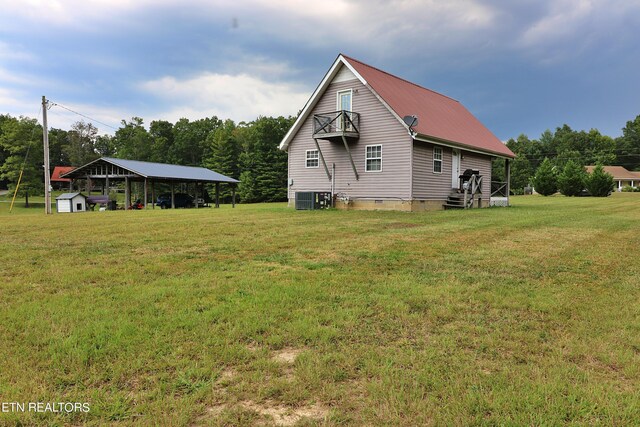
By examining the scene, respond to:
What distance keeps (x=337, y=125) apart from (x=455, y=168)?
6.73 meters

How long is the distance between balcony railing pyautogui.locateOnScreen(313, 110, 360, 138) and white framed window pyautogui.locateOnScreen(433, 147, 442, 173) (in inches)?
153

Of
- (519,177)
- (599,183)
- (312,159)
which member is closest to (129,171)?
(312,159)

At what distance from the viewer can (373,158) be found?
19.0 m

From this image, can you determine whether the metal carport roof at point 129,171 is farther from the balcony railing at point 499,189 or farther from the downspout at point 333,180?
the balcony railing at point 499,189

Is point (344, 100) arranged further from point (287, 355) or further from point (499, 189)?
point (287, 355)

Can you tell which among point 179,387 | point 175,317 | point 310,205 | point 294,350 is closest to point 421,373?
point 294,350

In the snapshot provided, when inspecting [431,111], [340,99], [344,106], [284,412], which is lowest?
[284,412]

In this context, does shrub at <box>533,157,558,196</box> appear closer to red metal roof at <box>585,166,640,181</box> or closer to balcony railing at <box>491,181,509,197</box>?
balcony railing at <box>491,181,509,197</box>

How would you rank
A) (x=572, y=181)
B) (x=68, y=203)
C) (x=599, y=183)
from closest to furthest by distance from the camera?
1. (x=68, y=203)
2. (x=599, y=183)
3. (x=572, y=181)

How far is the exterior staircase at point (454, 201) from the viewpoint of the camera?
20297mm

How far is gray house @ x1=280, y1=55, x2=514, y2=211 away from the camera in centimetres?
1819

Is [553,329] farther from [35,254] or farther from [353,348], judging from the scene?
[35,254]

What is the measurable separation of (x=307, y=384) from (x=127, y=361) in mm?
1273

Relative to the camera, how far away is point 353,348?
302 centimetres
